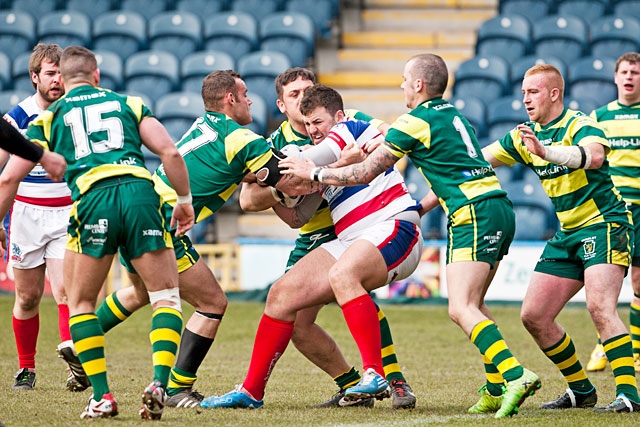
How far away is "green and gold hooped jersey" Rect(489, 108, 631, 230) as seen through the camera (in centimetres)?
634

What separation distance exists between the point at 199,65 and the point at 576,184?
1217 centimetres

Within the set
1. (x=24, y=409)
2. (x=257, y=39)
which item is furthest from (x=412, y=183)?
(x=24, y=409)

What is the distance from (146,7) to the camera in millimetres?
19734

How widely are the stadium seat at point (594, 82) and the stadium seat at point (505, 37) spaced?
1581mm

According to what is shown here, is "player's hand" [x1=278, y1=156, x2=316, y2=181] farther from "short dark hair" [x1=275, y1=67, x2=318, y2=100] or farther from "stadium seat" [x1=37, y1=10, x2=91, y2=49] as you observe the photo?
"stadium seat" [x1=37, y1=10, x2=91, y2=49]

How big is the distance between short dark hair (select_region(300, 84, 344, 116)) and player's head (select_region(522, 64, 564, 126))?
1.20m

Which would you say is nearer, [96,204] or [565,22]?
[96,204]

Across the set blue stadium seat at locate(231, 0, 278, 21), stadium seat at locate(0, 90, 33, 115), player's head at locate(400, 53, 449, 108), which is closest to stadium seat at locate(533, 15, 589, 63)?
blue stadium seat at locate(231, 0, 278, 21)

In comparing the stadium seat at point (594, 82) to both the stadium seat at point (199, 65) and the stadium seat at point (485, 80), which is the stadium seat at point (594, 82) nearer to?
the stadium seat at point (485, 80)

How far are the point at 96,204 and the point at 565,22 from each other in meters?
14.4

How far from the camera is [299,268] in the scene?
20.9 ft

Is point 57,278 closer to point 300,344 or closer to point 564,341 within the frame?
point 300,344

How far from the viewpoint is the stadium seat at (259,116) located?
52.6ft

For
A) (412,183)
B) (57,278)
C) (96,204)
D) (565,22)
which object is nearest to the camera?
(96,204)
